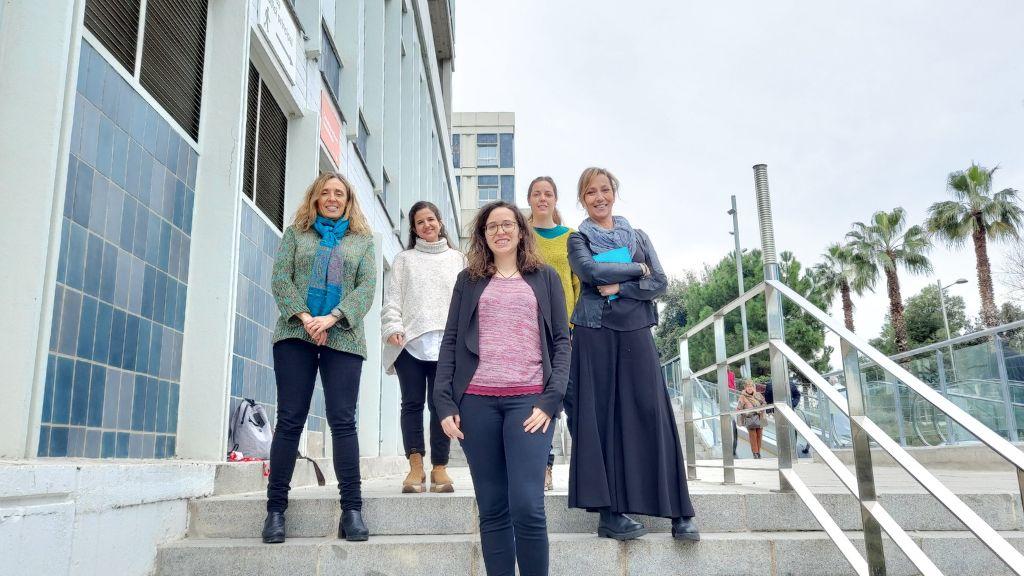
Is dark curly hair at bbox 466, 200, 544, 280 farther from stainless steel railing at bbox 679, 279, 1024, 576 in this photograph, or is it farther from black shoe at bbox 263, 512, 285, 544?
black shoe at bbox 263, 512, 285, 544

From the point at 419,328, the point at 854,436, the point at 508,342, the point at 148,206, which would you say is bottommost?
the point at 854,436

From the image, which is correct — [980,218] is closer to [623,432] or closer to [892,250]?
[892,250]

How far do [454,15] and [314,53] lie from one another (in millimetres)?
19689

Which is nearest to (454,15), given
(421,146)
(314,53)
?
(421,146)

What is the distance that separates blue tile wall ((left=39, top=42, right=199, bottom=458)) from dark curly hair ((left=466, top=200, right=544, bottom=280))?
1.97 metres

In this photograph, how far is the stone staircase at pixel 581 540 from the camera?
12.3 ft

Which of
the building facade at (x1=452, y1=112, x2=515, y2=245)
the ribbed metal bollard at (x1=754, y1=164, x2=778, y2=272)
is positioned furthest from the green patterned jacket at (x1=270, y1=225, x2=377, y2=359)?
the building facade at (x1=452, y1=112, x2=515, y2=245)

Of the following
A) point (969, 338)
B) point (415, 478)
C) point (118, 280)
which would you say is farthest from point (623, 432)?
point (969, 338)

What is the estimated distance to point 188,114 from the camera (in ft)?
18.1

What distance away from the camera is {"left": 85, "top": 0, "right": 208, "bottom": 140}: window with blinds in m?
4.48

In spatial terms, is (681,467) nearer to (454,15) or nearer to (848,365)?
(848,365)

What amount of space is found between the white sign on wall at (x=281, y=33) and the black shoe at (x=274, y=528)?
13.4 feet

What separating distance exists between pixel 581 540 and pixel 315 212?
218 centimetres

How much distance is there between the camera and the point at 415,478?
188 inches
